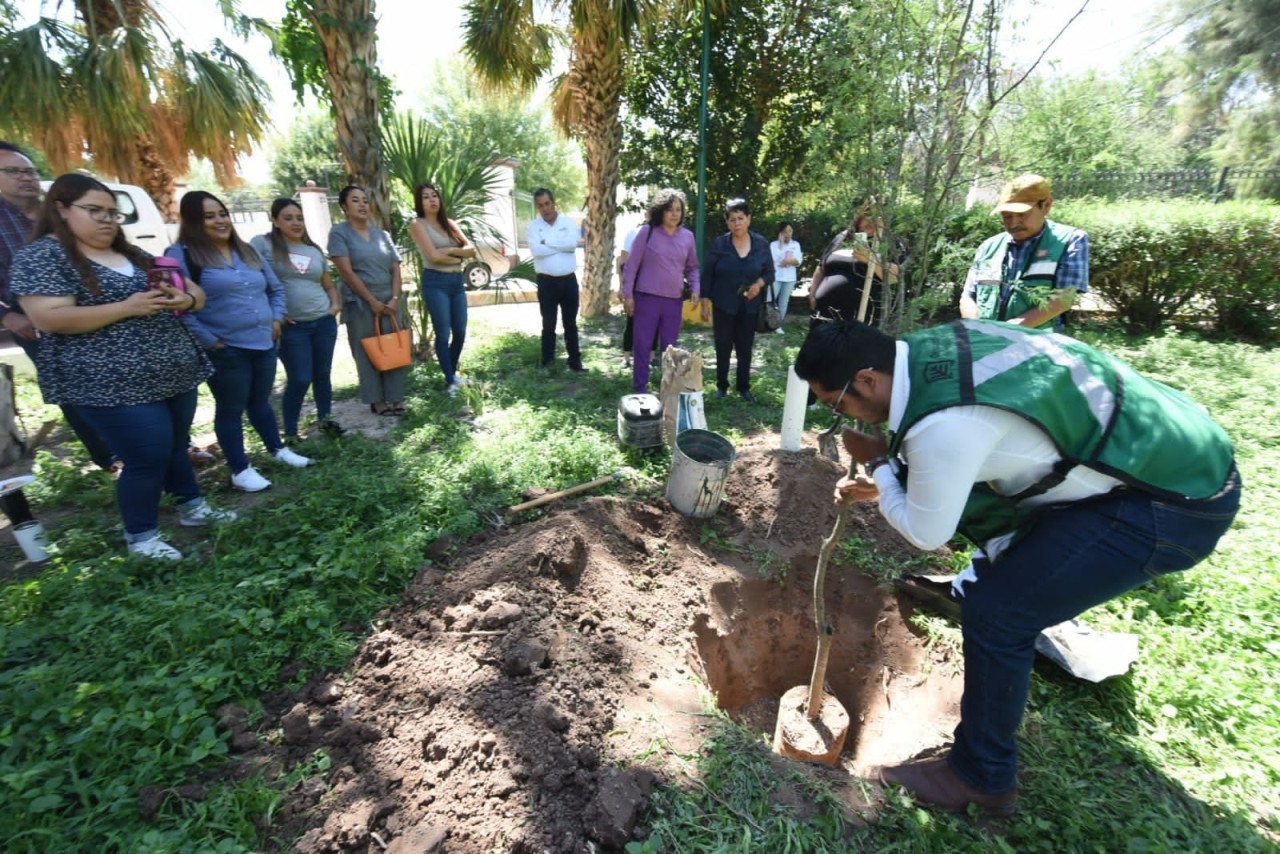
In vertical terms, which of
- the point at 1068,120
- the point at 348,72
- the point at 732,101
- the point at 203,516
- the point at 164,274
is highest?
the point at 732,101

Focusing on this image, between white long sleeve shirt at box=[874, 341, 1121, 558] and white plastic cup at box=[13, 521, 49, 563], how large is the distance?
4088mm

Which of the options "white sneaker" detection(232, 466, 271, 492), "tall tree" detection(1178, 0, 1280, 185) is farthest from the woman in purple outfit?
"tall tree" detection(1178, 0, 1280, 185)

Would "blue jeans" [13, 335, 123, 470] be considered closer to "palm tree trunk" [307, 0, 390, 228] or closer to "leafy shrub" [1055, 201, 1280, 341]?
"palm tree trunk" [307, 0, 390, 228]

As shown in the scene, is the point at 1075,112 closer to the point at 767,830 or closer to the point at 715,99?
the point at 767,830

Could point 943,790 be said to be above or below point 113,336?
below

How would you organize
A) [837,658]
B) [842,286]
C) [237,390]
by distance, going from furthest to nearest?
[842,286]
[237,390]
[837,658]

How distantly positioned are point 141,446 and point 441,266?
9.94 ft

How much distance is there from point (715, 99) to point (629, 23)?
2920 mm

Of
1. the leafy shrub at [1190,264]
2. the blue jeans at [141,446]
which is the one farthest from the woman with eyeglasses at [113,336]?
the leafy shrub at [1190,264]

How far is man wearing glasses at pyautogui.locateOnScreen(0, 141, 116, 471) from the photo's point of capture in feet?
10.6

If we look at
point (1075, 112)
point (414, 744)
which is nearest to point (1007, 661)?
point (414, 744)

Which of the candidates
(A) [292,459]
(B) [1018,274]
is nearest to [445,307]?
(A) [292,459]

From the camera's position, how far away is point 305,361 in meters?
4.37

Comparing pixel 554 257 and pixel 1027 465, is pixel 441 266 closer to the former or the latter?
pixel 554 257
